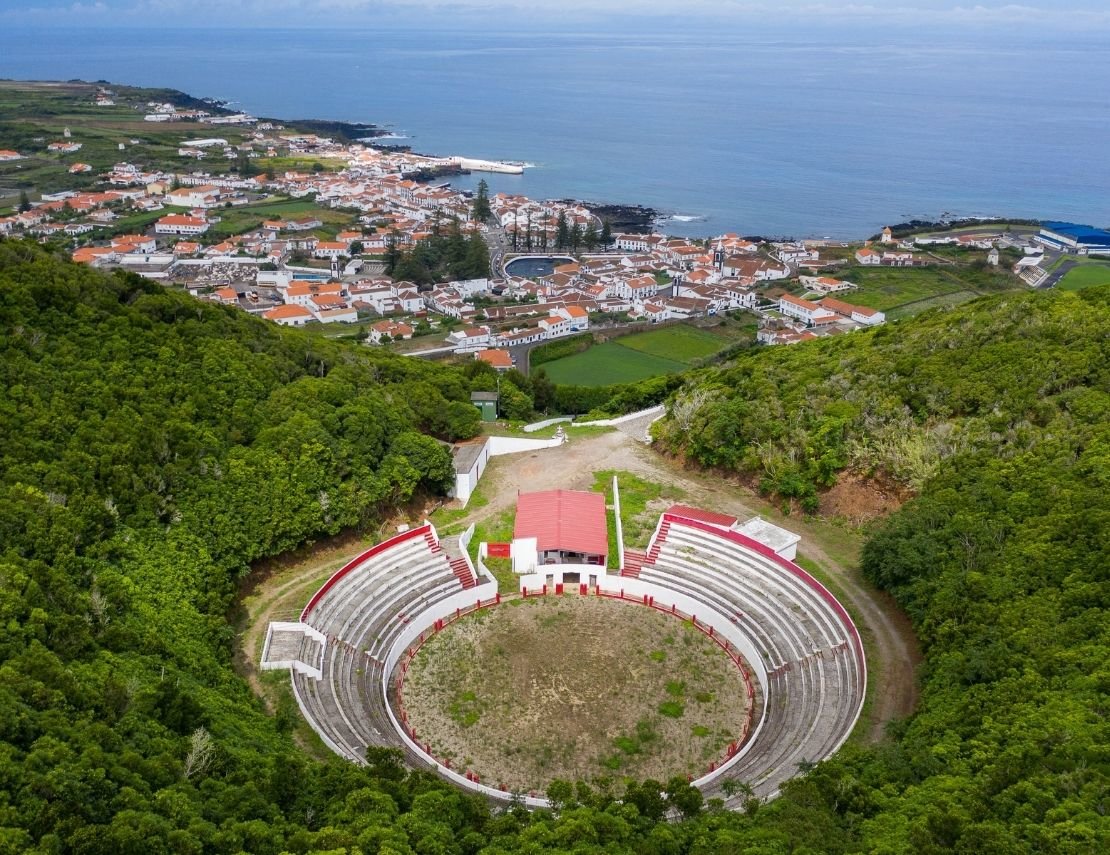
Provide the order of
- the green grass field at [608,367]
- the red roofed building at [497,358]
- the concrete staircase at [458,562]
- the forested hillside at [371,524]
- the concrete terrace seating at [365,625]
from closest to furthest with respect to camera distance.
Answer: the forested hillside at [371,524] < the concrete terrace seating at [365,625] < the concrete staircase at [458,562] < the red roofed building at [497,358] < the green grass field at [608,367]

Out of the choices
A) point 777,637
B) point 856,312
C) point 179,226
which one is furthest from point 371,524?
point 179,226

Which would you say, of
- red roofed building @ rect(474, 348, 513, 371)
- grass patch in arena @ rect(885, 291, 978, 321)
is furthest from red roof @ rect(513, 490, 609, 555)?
grass patch in arena @ rect(885, 291, 978, 321)

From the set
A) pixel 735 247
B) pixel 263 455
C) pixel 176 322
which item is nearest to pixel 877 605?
pixel 263 455

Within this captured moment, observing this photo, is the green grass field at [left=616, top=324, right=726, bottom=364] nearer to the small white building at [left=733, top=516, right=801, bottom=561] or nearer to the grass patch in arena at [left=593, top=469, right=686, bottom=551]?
the grass patch in arena at [left=593, top=469, right=686, bottom=551]

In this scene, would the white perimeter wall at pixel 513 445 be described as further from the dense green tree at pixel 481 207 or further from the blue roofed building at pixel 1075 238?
the blue roofed building at pixel 1075 238

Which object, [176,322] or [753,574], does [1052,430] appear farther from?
[176,322]

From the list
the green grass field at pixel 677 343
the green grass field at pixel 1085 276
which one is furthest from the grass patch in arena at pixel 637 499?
the green grass field at pixel 1085 276

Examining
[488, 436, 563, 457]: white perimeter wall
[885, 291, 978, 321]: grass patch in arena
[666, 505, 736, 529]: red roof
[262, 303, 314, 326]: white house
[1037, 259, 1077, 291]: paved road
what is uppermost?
[666, 505, 736, 529]: red roof
